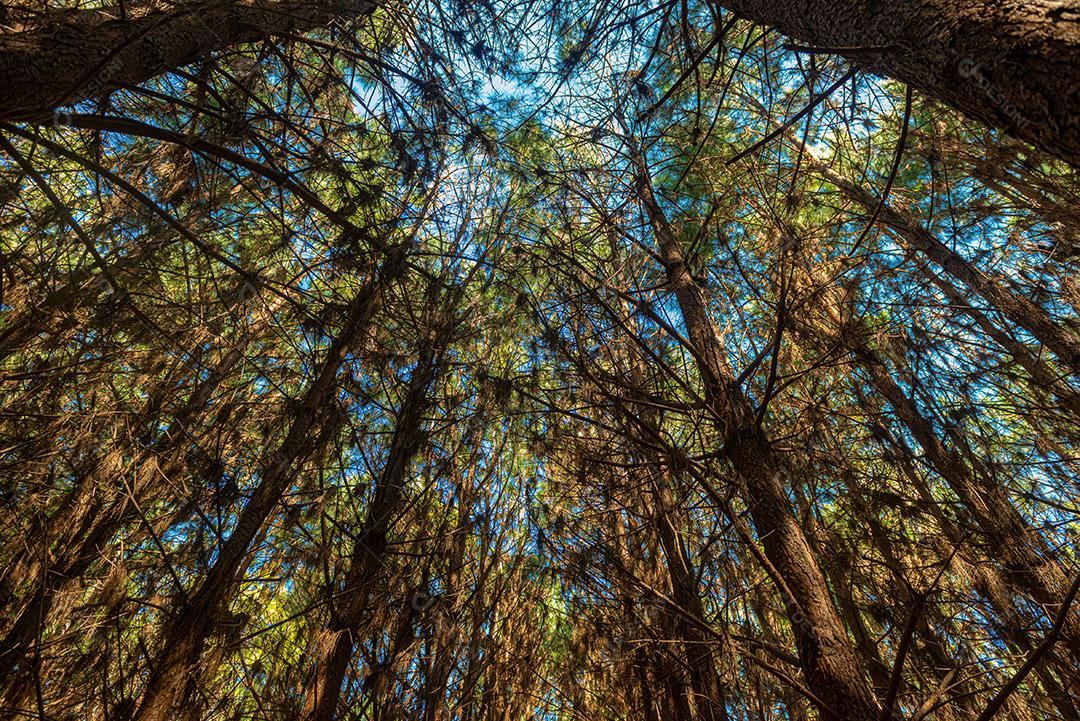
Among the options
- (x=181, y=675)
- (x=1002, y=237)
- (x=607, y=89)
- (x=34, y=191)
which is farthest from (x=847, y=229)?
(x=34, y=191)

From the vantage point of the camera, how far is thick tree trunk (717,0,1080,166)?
1.02 metres

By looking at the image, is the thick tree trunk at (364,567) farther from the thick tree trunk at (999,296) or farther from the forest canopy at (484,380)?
the thick tree trunk at (999,296)

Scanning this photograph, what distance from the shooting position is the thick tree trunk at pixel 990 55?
3.35 feet

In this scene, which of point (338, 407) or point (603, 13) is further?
point (603, 13)

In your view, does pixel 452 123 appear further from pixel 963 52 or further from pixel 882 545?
pixel 882 545

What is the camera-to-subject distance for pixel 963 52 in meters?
1.23

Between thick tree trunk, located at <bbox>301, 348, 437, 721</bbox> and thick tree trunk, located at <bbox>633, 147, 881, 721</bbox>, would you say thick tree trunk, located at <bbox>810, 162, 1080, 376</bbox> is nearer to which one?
thick tree trunk, located at <bbox>633, 147, 881, 721</bbox>

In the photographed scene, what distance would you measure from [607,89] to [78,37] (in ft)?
10.4

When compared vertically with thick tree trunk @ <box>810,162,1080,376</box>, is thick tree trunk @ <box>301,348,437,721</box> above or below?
below

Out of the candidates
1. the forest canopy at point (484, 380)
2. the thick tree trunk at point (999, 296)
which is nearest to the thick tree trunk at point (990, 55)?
the forest canopy at point (484, 380)

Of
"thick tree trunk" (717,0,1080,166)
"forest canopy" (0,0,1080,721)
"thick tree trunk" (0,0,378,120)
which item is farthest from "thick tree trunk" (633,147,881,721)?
"thick tree trunk" (0,0,378,120)

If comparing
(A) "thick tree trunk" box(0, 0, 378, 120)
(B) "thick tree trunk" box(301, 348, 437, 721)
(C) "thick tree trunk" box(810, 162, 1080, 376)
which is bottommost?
(B) "thick tree trunk" box(301, 348, 437, 721)

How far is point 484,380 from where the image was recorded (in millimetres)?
2834

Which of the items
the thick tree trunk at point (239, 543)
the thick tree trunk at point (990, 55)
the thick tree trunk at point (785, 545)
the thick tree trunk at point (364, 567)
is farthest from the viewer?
the thick tree trunk at point (364, 567)
